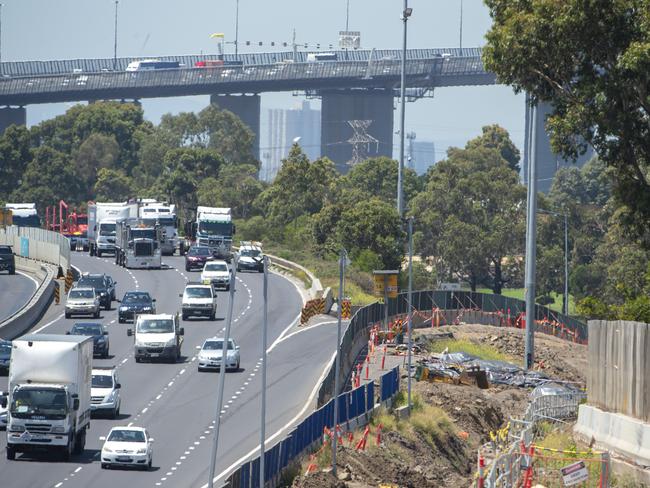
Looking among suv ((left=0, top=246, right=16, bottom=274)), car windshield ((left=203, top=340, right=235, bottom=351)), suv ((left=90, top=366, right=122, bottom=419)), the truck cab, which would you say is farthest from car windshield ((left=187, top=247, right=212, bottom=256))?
suv ((left=90, top=366, right=122, bottom=419))

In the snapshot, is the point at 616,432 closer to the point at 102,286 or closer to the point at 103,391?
the point at 103,391

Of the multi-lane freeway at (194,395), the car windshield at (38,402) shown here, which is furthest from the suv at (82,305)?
the car windshield at (38,402)

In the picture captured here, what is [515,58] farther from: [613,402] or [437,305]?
[437,305]

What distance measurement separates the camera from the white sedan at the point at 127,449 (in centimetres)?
3934

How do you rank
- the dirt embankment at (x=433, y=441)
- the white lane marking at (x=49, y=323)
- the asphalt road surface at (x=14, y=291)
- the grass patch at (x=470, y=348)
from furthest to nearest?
the asphalt road surface at (x=14, y=291) < the grass patch at (x=470, y=348) < the white lane marking at (x=49, y=323) < the dirt embankment at (x=433, y=441)

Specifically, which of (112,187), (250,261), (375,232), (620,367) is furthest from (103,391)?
(112,187)

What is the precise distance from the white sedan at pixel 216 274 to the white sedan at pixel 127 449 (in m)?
43.5

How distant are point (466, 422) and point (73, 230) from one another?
270ft

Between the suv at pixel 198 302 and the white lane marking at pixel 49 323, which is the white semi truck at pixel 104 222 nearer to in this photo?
the white lane marking at pixel 49 323

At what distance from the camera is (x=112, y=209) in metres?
105

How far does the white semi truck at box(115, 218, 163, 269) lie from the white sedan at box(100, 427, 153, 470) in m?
55.1

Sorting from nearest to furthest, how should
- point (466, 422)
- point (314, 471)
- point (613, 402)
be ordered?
1. point (613, 402)
2. point (314, 471)
3. point (466, 422)

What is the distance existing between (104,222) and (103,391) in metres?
A: 61.1

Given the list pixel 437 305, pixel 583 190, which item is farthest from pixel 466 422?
pixel 583 190
